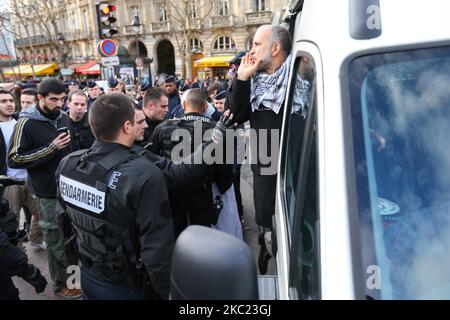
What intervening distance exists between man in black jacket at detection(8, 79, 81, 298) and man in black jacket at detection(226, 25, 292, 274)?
1712mm

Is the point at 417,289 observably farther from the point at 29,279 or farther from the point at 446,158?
the point at 29,279

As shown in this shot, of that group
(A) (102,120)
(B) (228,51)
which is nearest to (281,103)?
(A) (102,120)

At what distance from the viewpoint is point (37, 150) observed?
3.18 meters

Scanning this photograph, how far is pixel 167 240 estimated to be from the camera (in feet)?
6.43

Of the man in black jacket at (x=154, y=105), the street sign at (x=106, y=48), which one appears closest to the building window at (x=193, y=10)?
the street sign at (x=106, y=48)

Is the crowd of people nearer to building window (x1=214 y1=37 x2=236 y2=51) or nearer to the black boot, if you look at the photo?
the black boot

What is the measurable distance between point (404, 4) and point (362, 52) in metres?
0.18

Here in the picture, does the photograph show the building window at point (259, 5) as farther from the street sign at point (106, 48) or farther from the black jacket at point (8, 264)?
the black jacket at point (8, 264)

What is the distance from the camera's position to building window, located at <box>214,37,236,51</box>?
3331cm

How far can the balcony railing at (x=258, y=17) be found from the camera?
30.8 m

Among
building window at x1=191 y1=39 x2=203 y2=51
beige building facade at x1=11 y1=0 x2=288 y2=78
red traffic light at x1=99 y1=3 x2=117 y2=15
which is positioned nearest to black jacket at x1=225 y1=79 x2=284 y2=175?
red traffic light at x1=99 y1=3 x2=117 y2=15

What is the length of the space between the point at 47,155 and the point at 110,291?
1.64m

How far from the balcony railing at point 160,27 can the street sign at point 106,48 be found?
94.8ft

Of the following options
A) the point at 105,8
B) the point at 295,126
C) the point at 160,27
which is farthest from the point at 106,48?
the point at 160,27
